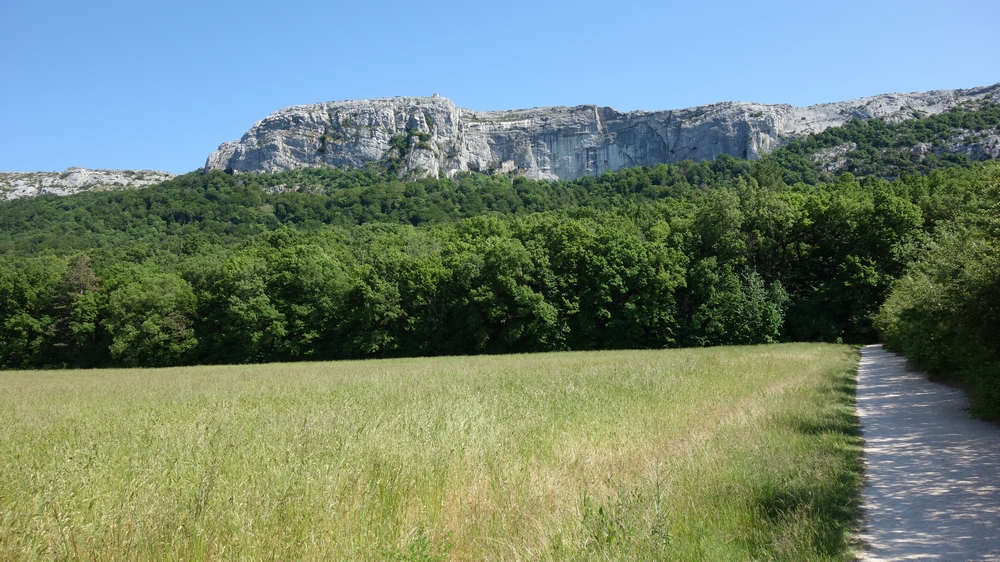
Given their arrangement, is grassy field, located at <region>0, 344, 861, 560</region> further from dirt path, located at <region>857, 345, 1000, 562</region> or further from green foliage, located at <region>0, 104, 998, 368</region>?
green foliage, located at <region>0, 104, 998, 368</region>

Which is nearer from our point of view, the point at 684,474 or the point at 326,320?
the point at 684,474

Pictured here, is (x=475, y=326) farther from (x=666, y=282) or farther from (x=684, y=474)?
(x=684, y=474)

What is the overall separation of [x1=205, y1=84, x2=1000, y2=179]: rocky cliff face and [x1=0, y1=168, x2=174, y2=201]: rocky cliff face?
108 ft

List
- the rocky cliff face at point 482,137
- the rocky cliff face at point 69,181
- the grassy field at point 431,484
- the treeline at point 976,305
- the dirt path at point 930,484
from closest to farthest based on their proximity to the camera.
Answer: the grassy field at point 431,484
the dirt path at point 930,484
the treeline at point 976,305
the rocky cliff face at point 482,137
the rocky cliff face at point 69,181

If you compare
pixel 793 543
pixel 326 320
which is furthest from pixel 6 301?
pixel 793 543

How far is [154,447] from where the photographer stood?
6.98 m

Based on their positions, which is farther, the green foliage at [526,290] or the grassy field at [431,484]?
the green foliage at [526,290]

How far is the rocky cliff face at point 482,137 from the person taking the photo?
15262 centimetres

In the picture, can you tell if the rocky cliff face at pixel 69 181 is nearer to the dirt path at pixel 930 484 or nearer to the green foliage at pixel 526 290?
the green foliage at pixel 526 290

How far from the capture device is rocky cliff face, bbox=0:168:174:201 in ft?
548

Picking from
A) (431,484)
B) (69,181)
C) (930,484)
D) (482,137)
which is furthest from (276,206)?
(69,181)

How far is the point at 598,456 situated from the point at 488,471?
6.02 ft

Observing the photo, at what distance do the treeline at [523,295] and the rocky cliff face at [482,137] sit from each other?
10346 cm

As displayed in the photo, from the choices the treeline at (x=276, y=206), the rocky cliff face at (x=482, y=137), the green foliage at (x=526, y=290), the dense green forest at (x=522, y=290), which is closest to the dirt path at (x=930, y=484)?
the dense green forest at (x=522, y=290)
